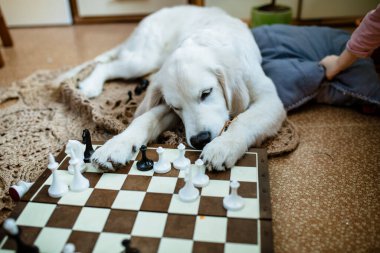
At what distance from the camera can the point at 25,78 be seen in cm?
280

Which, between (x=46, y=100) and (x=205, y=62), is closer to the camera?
(x=205, y=62)

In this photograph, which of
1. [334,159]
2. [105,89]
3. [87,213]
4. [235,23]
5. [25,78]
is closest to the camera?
[87,213]

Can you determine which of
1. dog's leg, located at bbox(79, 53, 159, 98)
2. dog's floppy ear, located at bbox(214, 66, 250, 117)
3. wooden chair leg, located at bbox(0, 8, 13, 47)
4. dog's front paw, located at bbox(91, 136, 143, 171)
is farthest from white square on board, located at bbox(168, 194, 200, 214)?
wooden chair leg, located at bbox(0, 8, 13, 47)

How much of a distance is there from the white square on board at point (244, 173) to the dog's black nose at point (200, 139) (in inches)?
8.0

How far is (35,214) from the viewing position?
45.3 inches

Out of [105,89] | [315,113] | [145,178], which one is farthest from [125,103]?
[315,113]

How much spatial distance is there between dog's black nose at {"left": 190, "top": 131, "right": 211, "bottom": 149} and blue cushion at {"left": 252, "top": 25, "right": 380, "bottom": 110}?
0.73 meters

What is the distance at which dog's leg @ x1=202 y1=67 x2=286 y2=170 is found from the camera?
1361 millimetres

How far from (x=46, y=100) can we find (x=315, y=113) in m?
1.74

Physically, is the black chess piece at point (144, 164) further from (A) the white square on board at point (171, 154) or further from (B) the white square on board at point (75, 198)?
(B) the white square on board at point (75, 198)

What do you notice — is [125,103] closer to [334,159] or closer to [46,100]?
[46,100]

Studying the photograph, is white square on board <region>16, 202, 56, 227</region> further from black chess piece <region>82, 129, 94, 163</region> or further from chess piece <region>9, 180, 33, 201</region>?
black chess piece <region>82, 129, 94, 163</region>

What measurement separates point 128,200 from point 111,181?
15 centimetres

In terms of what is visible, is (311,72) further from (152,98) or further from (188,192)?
(188,192)
